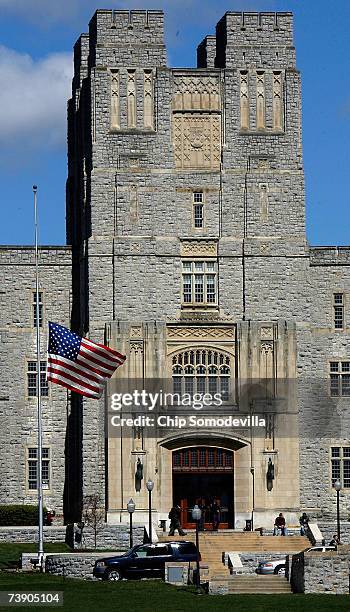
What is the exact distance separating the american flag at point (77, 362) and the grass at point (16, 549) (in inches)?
279

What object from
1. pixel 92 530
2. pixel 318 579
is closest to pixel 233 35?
pixel 92 530

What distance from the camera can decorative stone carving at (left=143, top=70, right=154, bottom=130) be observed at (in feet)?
271

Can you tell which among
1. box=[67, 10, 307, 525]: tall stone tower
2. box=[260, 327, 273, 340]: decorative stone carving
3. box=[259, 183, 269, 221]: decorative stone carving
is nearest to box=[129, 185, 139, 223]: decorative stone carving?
box=[67, 10, 307, 525]: tall stone tower

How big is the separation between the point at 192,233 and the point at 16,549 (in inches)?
626

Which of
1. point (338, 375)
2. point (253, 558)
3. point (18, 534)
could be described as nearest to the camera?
point (253, 558)

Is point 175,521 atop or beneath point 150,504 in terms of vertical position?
beneath

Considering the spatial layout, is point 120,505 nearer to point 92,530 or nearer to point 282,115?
point 92,530

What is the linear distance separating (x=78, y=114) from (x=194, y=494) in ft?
62.5

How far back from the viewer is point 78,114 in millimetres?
88000

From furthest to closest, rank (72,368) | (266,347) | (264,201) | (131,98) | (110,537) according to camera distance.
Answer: (131,98) → (264,201) → (266,347) → (110,537) → (72,368)

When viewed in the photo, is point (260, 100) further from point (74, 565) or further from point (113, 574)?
point (113, 574)

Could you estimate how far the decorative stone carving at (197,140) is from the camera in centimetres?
8300

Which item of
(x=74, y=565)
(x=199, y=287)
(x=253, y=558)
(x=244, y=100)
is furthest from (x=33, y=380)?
(x=74, y=565)

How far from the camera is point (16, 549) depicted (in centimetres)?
7738
